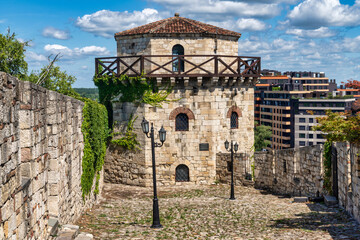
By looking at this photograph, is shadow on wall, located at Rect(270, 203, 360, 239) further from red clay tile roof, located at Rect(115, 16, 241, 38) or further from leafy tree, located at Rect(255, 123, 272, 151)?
leafy tree, located at Rect(255, 123, 272, 151)

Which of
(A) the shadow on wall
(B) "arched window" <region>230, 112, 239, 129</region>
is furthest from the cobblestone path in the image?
(B) "arched window" <region>230, 112, 239, 129</region>

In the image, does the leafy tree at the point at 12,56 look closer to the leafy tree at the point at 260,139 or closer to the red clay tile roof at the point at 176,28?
the red clay tile roof at the point at 176,28

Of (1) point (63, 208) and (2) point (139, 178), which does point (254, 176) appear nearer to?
(2) point (139, 178)

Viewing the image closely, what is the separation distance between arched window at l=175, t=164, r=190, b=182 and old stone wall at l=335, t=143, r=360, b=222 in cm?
930

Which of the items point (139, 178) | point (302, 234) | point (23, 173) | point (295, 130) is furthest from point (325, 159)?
point (295, 130)

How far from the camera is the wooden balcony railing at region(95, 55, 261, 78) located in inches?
853

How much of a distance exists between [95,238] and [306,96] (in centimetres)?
9509

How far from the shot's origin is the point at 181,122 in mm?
22391

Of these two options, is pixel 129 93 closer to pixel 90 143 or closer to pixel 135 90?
pixel 135 90

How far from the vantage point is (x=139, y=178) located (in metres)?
22.5

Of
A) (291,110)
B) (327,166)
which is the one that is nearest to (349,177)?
(327,166)

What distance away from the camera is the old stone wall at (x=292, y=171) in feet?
57.7

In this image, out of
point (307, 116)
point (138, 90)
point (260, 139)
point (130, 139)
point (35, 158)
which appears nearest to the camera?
point (35, 158)

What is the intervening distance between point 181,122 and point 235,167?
12.6ft
